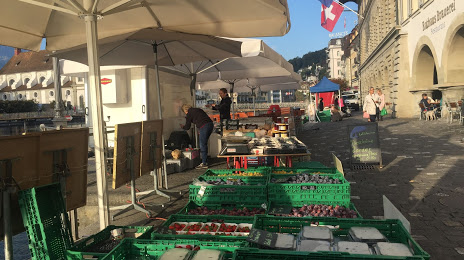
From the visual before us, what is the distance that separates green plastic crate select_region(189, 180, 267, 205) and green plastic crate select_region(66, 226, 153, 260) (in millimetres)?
1362

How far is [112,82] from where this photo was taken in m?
9.86

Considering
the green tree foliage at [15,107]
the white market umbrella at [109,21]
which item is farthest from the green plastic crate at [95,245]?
the green tree foliage at [15,107]

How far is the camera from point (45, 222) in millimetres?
2941

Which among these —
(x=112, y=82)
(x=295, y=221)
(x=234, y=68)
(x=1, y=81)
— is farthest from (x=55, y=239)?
(x=1, y=81)

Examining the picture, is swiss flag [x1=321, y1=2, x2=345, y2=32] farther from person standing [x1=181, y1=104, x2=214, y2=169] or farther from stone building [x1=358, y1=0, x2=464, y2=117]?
person standing [x1=181, y1=104, x2=214, y2=169]

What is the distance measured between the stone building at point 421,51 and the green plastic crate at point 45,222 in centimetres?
1850

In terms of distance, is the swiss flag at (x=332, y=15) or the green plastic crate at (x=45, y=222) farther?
the swiss flag at (x=332, y=15)

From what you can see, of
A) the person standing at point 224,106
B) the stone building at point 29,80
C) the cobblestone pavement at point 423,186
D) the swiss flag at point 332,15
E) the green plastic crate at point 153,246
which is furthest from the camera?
the stone building at point 29,80

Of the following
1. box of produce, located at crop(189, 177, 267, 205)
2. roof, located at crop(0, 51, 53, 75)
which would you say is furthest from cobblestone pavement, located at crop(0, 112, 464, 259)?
roof, located at crop(0, 51, 53, 75)

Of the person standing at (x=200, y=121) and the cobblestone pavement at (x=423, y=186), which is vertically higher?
the person standing at (x=200, y=121)

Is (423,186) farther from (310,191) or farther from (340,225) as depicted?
(340,225)

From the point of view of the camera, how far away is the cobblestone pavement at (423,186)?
4750 millimetres

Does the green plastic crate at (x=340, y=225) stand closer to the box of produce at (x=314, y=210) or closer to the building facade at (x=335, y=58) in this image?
the box of produce at (x=314, y=210)

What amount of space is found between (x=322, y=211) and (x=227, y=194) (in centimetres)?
120
